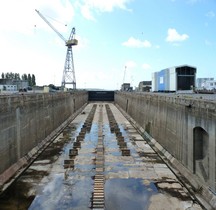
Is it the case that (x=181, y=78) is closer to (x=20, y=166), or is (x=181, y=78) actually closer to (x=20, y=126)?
(x=20, y=126)

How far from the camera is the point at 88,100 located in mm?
90312

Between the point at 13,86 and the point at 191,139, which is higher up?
the point at 13,86

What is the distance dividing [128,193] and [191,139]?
15.0 ft

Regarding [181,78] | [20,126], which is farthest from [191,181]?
[181,78]

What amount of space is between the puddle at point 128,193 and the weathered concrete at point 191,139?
2.37 metres

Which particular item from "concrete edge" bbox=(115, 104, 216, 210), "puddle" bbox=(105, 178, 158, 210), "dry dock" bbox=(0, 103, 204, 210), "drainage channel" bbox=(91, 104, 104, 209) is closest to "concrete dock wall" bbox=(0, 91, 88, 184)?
"dry dock" bbox=(0, 103, 204, 210)

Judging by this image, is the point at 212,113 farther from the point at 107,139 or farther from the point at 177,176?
the point at 107,139

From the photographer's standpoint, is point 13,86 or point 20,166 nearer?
point 20,166

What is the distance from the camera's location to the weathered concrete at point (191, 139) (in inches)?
477

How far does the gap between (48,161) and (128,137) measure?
441 inches

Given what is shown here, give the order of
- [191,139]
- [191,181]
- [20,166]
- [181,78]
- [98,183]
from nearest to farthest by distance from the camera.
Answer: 1. [191,181]
2. [98,183]
3. [191,139]
4. [20,166]
5. [181,78]

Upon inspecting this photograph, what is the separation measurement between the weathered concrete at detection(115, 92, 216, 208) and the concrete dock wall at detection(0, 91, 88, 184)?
9.78 m

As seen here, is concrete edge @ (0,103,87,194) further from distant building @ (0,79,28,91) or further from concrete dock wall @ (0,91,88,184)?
distant building @ (0,79,28,91)

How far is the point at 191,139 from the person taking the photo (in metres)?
14.8
